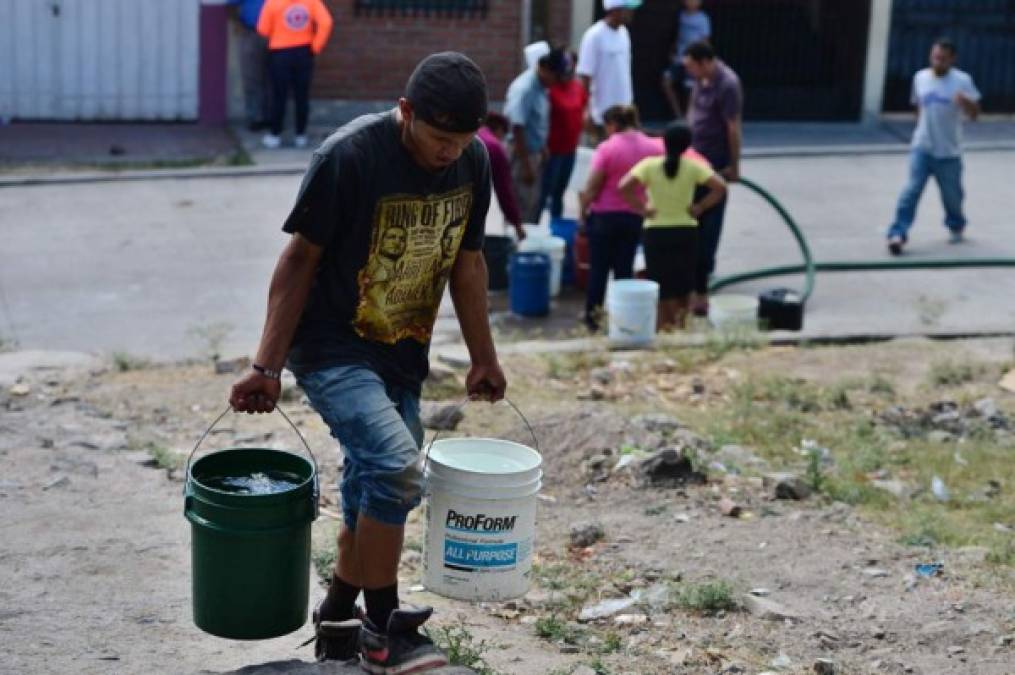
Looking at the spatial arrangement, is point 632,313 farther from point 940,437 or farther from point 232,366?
point 232,366

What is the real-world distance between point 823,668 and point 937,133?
1001cm

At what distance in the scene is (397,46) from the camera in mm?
20125

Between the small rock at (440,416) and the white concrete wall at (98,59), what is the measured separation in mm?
11639

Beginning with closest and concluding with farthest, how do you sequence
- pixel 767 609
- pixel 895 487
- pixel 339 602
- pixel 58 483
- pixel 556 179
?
pixel 339 602
pixel 767 609
pixel 58 483
pixel 895 487
pixel 556 179

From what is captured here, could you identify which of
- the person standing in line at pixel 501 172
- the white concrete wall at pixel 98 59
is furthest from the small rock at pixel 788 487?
the white concrete wall at pixel 98 59

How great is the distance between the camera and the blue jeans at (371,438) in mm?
4914

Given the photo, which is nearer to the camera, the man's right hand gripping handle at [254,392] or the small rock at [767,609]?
the man's right hand gripping handle at [254,392]

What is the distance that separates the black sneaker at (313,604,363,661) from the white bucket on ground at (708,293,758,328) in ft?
22.5

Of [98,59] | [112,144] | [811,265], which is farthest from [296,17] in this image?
[811,265]

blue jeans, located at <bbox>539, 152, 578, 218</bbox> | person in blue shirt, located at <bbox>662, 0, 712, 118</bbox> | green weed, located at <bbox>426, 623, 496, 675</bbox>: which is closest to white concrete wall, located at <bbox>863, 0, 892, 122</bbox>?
person in blue shirt, located at <bbox>662, 0, 712, 118</bbox>

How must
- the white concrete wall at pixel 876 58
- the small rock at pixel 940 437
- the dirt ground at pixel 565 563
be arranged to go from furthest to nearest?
the white concrete wall at pixel 876 58
the small rock at pixel 940 437
the dirt ground at pixel 565 563

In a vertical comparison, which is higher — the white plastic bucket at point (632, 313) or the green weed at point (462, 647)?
the green weed at point (462, 647)

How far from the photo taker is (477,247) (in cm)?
547

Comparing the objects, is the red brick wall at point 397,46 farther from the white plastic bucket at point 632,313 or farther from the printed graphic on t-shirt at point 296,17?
the white plastic bucket at point 632,313
